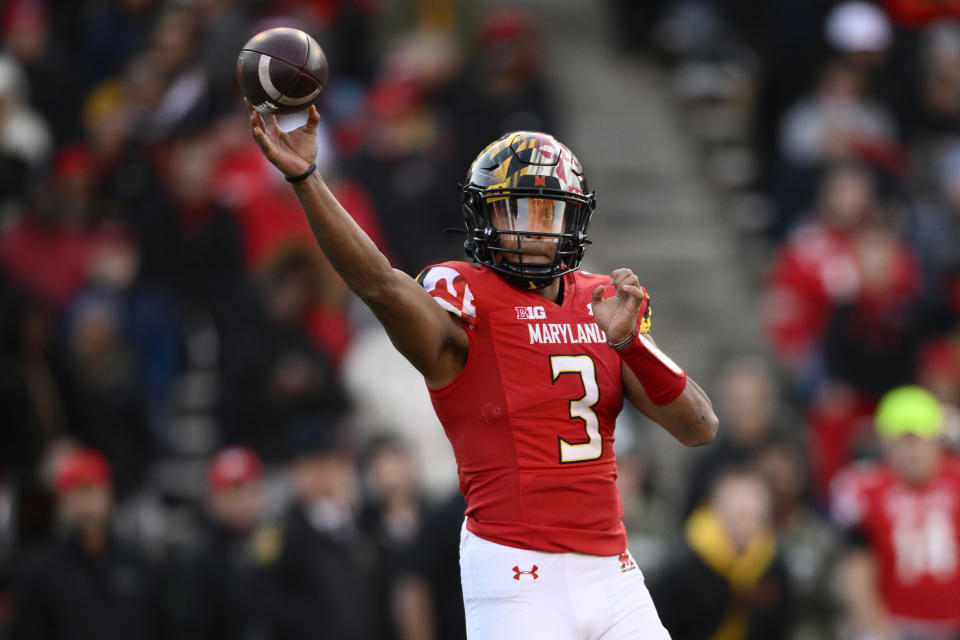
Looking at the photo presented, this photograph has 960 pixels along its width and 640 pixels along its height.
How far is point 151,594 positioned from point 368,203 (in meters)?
3.33

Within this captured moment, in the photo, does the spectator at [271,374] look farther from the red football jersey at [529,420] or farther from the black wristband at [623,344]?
the black wristband at [623,344]

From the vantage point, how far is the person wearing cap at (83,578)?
8.77m

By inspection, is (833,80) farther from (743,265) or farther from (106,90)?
(106,90)

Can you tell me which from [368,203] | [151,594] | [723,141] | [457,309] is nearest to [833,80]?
[723,141]

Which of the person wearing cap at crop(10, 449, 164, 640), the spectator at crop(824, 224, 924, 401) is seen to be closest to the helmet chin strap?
the person wearing cap at crop(10, 449, 164, 640)

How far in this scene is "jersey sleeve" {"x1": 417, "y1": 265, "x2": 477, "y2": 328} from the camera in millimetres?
4824

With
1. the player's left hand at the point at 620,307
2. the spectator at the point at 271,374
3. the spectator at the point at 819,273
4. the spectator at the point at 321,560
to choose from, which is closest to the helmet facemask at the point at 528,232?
the player's left hand at the point at 620,307

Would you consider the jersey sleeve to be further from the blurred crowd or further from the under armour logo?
the blurred crowd

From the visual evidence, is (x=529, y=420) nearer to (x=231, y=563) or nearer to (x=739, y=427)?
(x=231, y=563)

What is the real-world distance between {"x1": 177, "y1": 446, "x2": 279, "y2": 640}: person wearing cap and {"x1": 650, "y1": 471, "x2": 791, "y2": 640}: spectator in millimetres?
2232

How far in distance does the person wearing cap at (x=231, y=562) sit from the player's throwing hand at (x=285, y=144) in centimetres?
467

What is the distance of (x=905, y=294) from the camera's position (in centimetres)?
1123

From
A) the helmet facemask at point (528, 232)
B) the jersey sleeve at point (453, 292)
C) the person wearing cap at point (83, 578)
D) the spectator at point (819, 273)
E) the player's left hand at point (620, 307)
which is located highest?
the spectator at point (819, 273)

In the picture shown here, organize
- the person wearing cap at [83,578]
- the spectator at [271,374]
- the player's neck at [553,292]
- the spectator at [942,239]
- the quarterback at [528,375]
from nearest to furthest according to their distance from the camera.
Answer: the quarterback at [528,375], the player's neck at [553,292], the person wearing cap at [83,578], the spectator at [271,374], the spectator at [942,239]
